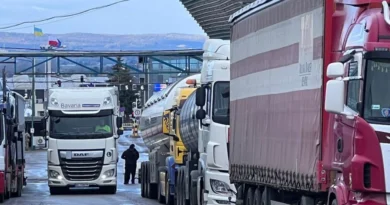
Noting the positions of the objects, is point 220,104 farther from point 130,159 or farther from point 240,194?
point 130,159

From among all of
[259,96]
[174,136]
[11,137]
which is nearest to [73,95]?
[11,137]

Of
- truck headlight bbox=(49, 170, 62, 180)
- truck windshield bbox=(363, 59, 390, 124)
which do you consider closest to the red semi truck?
truck windshield bbox=(363, 59, 390, 124)

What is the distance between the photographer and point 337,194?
442 inches

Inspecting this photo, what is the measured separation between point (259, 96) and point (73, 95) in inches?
754

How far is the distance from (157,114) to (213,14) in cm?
2192

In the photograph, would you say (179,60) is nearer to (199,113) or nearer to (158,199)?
(158,199)

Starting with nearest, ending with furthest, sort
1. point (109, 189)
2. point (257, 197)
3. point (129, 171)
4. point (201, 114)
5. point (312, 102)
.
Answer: point (312, 102), point (257, 197), point (201, 114), point (109, 189), point (129, 171)

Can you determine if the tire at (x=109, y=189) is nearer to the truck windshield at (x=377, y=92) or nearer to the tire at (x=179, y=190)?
the tire at (x=179, y=190)

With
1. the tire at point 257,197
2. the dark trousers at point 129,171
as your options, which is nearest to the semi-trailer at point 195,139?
the tire at point 257,197

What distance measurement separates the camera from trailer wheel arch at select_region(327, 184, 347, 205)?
11.0 metres

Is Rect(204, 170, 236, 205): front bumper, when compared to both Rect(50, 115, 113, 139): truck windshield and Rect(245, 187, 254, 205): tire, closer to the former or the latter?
Rect(245, 187, 254, 205): tire

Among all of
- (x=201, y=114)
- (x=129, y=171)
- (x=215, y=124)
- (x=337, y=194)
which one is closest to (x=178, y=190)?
(x=201, y=114)

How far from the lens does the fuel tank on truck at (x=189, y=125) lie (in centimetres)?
2412

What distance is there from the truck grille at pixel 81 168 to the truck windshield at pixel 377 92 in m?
24.8
